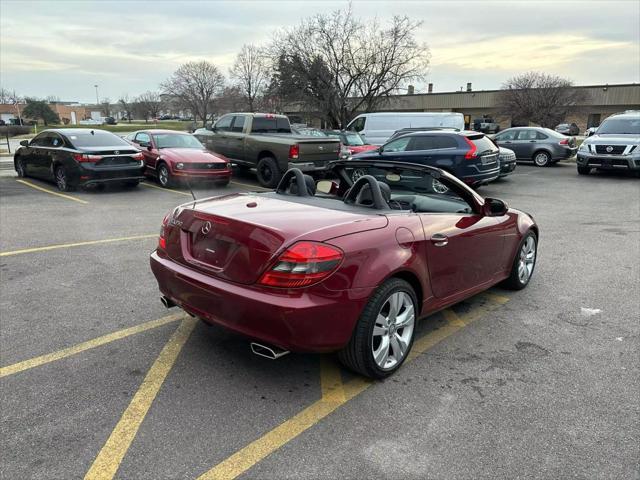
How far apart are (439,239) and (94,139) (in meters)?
10.6

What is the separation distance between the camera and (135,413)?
2.91 meters

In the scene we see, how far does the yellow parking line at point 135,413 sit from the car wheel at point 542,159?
1897cm

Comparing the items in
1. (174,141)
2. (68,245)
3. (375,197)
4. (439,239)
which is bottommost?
(68,245)

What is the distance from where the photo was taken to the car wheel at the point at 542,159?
1964 cm

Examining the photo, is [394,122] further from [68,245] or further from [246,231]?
[246,231]

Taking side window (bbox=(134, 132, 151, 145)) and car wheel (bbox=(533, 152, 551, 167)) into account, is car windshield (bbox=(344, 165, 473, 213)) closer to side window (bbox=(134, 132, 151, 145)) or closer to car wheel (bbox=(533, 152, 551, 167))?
side window (bbox=(134, 132, 151, 145))

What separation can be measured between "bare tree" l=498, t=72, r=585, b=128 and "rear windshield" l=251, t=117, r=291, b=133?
115 feet

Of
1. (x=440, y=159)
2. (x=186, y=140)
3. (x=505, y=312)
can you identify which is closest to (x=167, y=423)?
(x=505, y=312)

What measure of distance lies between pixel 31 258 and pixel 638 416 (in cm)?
630

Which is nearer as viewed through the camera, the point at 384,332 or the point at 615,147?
the point at 384,332

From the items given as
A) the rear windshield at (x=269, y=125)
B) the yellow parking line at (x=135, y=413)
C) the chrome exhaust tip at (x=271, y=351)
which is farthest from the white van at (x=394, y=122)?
the chrome exhaust tip at (x=271, y=351)

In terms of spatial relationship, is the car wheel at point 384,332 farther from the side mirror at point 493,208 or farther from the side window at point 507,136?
the side window at point 507,136

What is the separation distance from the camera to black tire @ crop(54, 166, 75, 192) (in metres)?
11.5

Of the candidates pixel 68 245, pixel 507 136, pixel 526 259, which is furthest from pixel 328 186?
pixel 507 136
